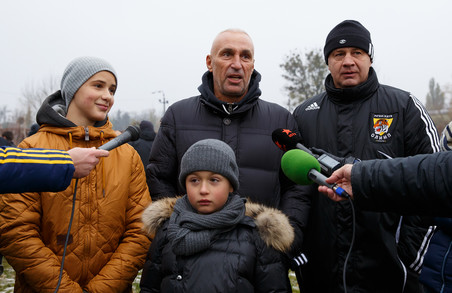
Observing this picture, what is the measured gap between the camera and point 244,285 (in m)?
2.05

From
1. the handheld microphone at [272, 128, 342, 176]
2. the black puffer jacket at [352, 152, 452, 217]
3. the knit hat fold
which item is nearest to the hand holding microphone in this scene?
the handheld microphone at [272, 128, 342, 176]

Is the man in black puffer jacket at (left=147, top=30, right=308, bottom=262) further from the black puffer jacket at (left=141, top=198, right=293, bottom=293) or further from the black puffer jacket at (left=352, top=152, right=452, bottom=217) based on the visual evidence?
the black puffer jacket at (left=352, top=152, right=452, bottom=217)

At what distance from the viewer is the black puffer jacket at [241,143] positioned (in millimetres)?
2697

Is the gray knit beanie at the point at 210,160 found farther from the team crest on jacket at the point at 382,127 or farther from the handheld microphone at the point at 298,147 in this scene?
the team crest on jacket at the point at 382,127

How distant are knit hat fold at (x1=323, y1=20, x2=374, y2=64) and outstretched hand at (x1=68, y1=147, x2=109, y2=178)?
1.92 meters

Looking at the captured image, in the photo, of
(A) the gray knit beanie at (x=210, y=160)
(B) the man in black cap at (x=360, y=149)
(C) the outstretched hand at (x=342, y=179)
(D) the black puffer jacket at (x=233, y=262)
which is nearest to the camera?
(C) the outstretched hand at (x=342, y=179)

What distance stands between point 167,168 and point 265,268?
105 cm

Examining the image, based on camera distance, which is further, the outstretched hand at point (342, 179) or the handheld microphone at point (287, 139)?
the handheld microphone at point (287, 139)

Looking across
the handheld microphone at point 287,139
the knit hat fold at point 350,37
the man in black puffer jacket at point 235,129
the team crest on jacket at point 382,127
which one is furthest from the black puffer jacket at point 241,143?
the knit hat fold at point 350,37

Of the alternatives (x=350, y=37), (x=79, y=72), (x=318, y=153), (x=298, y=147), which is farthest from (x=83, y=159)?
(x=350, y=37)

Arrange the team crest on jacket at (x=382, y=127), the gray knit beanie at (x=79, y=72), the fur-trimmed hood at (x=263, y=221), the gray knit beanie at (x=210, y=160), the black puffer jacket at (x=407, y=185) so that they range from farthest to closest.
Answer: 1. the team crest on jacket at (x=382, y=127)
2. the gray knit beanie at (x=79, y=72)
3. the gray knit beanie at (x=210, y=160)
4. the fur-trimmed hood at (x=263, y=221)
5. the black puffer jacket at (x=407, y=185)

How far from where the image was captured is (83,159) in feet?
6.97

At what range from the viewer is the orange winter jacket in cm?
221

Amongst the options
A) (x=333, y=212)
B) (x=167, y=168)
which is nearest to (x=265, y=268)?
(x=333, y=212)
